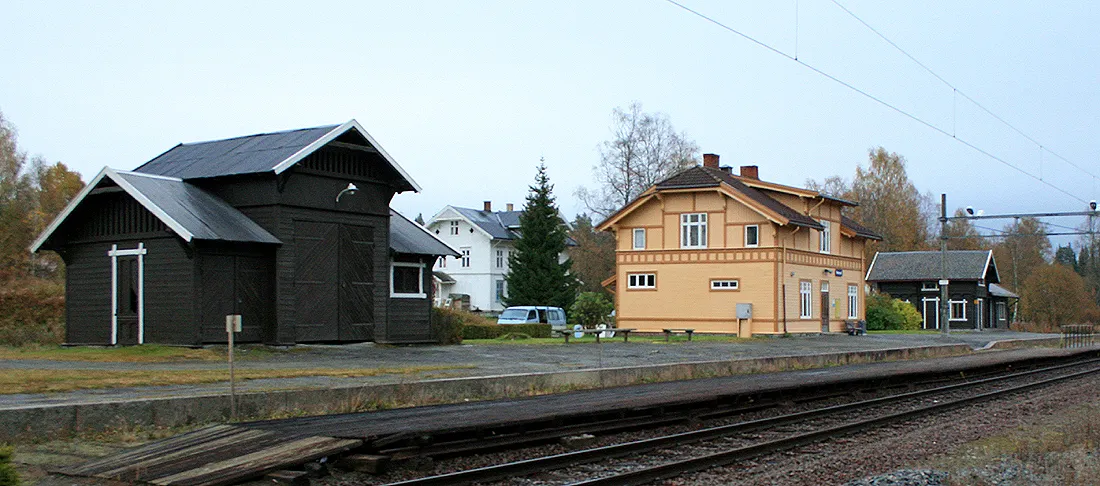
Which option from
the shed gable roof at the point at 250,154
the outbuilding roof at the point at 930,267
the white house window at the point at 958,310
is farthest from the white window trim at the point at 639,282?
the white house window at the point at 958,310

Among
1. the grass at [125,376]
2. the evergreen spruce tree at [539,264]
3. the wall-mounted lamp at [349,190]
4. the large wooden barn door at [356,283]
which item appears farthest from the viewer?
the evergreen spruce tree at [539,264]

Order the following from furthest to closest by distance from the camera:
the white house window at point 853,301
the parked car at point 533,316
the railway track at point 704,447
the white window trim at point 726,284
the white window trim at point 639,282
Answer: the white house window at point 853,301 → the parked car at point 533,316 → the white window trim at point 639,282 → the white window trim at point 726,284 → the railway track at point 704,447

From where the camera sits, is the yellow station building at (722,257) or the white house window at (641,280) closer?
the yellow station building at (722,257)

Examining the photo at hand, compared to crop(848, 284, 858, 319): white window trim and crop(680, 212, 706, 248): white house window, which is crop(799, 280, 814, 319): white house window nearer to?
A: crop(680, 212, 706, 248): white house window

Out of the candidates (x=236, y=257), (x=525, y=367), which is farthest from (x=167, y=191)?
(x=525, y=367)

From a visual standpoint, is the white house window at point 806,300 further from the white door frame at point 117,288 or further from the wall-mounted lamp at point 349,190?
the white door frame at point 117,288

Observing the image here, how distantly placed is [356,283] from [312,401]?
11.6 m

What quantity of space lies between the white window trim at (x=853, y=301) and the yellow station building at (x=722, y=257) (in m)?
2.79

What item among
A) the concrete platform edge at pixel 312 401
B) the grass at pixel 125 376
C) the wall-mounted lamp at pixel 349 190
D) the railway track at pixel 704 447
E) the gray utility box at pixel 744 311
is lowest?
the railway track at pixel 704 447

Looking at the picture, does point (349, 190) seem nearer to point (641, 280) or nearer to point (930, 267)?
point (641, 280)

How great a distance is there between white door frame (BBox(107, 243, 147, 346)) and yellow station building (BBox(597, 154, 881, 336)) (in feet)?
78.0

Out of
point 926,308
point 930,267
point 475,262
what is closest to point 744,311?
point 930,267

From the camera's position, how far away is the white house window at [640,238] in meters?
44.7

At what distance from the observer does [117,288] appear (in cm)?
2445
